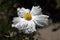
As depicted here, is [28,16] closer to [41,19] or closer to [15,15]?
[41,19]

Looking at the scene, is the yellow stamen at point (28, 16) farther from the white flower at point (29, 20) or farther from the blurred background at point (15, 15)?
the blurred background at point (15, 15)

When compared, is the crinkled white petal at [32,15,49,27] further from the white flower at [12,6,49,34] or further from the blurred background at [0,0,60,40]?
the blurred background at [0,0,60,40]

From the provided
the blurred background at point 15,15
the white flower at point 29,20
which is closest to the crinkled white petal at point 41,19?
the white flower at point 29,20

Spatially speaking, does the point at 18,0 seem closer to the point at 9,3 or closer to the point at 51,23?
the point at 9,3

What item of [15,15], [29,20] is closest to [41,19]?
[29,20]

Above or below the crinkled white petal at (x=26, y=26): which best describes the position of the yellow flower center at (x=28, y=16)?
above

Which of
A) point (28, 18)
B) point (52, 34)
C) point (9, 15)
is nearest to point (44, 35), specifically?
point (52, 34)
